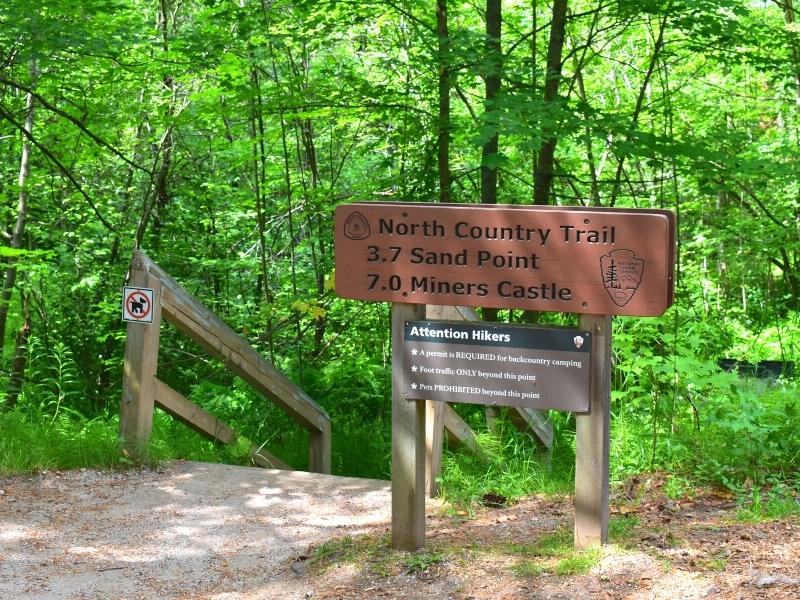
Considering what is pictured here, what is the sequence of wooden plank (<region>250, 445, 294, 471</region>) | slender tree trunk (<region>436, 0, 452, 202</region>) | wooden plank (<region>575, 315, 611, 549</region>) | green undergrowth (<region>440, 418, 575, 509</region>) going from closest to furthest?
wooden plank (<region>575, 315, 611, 549</region>), green undergrowth (<region>440, 418, 575, 509</region>), slender tree trunk (<region>436, 0, 452, 202</region>), wooden plank (<region>250, 445, 294, 471</region>)

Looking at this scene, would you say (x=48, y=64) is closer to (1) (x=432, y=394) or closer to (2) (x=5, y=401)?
(2) (x=5, y=401)

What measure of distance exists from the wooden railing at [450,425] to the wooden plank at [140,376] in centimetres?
174

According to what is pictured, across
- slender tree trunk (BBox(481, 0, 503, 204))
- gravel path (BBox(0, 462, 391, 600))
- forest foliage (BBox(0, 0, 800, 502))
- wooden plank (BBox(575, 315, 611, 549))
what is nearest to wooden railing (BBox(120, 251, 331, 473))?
gravel path (BBox(0, 462, 391, 600))

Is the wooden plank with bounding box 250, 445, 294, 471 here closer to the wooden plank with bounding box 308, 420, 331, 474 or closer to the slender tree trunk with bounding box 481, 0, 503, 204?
the wooden plank with bounding box 308, 420, 331, 474

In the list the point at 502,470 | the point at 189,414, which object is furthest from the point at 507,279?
the point at 189,414

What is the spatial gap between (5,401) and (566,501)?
18.5 ft

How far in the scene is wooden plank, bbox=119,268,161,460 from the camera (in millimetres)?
5457

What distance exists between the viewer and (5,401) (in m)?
8.05

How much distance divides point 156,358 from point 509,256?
2823mm

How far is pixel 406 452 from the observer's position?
3.84m

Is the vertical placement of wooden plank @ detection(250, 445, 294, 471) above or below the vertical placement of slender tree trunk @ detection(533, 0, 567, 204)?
below

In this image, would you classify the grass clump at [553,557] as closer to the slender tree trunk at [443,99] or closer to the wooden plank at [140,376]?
the wooden plank at [140,376]

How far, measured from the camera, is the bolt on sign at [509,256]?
3.44m

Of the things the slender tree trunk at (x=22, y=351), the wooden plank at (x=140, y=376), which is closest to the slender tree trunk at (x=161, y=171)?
the slender tree trunk at (x=22, y=351)
